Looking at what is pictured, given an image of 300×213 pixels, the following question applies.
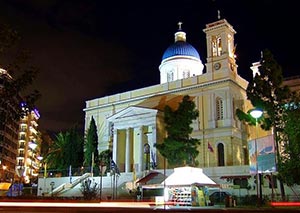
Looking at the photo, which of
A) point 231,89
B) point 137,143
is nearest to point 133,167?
point 137,143

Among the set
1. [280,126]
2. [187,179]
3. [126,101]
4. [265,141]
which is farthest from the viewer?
[126,101]

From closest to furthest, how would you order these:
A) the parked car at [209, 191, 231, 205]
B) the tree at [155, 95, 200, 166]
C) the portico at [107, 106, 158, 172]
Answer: the parked car at [209, 191, 231, 205] < the tree at [155, 95, 200, 166] < the portico at [107, 106, 158, 172]

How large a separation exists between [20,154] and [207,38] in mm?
73520

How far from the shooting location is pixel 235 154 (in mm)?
55438

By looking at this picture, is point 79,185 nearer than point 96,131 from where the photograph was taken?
Yes

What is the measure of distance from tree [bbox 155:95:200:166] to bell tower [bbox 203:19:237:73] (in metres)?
13.4

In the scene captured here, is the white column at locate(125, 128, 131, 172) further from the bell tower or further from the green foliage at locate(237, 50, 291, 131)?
the green foliage at locate(237, 50, 291, 131)

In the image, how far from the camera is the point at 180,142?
46.2 meters

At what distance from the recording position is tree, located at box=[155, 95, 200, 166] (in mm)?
46188

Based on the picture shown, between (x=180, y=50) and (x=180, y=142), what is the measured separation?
2780 cm

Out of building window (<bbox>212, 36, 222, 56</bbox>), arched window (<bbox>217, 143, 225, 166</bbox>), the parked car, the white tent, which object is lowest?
the parked car

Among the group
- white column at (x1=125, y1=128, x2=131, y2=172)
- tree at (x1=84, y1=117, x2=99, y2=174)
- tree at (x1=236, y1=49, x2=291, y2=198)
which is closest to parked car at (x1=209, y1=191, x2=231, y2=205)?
tree at (x1=236, y1=49, x2=291, y2=198)

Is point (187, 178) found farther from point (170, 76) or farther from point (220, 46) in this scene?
point (170, 76)

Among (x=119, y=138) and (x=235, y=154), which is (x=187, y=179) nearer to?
(x=235, y=154)
